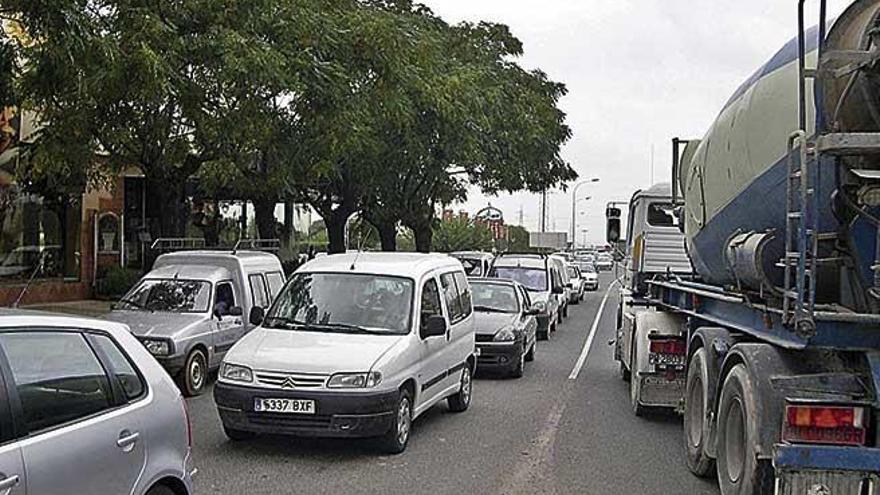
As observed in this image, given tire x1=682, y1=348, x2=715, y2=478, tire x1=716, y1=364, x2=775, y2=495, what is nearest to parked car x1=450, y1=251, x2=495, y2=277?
tire x1=682, y1=348, x2=715, y2=478

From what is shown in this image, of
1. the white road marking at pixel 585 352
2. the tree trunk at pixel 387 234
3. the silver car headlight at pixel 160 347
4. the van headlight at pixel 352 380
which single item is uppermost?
the tree trunk at pixel 387 234

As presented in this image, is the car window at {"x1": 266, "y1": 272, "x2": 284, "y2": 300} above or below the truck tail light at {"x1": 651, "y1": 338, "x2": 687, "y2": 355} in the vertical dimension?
above

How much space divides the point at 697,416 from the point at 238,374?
4002mm

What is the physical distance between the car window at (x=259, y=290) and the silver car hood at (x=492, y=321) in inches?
122

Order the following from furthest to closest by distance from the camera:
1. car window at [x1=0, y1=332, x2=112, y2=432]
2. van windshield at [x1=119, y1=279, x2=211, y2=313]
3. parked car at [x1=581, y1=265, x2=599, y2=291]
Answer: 1. parked car at [x1=581, y1=265, x2=599, y2=291]
2. van windshield at [x1=119, y1=279, x2=211, y2=313]
3. car window at [x1=0, y1=332, x2=112, y2=432]

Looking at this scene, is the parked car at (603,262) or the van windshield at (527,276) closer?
the van windshield at (527,276)

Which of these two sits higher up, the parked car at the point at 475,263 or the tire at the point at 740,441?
the parked car at the point at 475,263

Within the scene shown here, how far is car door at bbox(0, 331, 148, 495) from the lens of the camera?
427cm

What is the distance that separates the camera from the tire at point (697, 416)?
328 inches

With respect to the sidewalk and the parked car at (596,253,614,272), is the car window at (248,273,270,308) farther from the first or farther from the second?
the parked car at (596,253,614,272)

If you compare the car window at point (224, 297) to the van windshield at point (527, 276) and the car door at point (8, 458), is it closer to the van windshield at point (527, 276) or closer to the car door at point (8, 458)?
the car door at point (8, 458)

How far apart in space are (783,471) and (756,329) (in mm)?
1415

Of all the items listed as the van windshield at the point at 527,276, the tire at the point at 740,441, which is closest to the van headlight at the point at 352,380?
the tire at the point at 740,441

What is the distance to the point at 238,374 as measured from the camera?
9070mm
